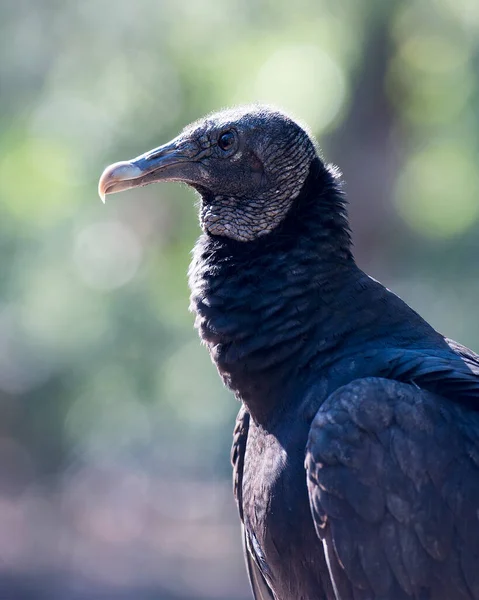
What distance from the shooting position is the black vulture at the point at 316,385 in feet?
8.62

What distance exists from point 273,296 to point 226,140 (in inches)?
23.8

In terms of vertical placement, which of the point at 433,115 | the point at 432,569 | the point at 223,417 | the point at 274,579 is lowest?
the point at 432,569

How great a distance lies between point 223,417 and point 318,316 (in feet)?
13.1

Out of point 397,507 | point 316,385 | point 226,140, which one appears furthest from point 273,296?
point 397,507

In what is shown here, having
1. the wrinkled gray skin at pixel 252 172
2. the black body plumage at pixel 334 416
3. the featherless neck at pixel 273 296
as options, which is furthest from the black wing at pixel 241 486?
the wrinkled gray skin at pixel 252 172

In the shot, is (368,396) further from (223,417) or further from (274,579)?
(223,417)

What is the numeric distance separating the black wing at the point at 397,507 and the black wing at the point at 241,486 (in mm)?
628

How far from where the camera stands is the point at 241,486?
324 cm

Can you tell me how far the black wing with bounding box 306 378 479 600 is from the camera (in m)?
2.62

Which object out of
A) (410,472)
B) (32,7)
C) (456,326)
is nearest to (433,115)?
(456,326)

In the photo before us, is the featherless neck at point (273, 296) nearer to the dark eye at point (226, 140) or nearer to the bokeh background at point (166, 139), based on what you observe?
the dark eye at point (226, 140)

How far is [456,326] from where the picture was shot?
254 inches

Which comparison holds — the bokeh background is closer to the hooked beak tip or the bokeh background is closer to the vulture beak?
the vulture beak

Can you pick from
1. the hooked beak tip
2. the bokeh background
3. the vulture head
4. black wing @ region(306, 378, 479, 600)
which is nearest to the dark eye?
the vulture head
